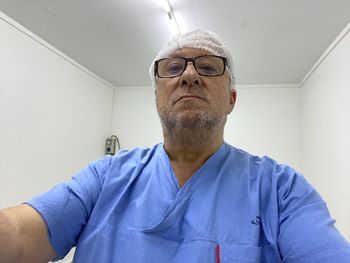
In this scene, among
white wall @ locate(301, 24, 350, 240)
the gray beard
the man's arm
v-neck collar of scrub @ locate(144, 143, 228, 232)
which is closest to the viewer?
the man's arm

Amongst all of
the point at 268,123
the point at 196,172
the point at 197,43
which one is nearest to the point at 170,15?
the point at 197,43

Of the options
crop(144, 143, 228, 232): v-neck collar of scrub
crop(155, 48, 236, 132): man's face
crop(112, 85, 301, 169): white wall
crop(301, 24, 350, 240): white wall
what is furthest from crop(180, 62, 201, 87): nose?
crop(112, 85, 301, 169): white wall

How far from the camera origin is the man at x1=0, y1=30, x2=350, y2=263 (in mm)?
634

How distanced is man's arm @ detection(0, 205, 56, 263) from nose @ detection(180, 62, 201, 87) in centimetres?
57

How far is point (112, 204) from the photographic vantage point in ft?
2.52

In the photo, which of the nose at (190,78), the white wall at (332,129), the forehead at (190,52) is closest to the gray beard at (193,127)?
the nose at (190,78)

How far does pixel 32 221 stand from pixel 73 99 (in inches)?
84.0

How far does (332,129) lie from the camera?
2.05 m

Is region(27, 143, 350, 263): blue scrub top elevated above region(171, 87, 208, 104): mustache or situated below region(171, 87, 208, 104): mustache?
below

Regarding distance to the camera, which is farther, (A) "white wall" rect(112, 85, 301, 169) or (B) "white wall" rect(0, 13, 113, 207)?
(A) "white wall" rect(112, 85, 301, 169)

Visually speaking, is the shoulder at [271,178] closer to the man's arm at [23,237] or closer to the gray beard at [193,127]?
the gray beard at [193,127]

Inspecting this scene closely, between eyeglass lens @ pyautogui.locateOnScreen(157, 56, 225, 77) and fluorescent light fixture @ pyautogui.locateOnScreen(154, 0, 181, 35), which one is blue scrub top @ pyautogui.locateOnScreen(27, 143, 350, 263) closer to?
eyeglass lens @ pyautogui.locateOnScreen(157, 56, 225, 77)

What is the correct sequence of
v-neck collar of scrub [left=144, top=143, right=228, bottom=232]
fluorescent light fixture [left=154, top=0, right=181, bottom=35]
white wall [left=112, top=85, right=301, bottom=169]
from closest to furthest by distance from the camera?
v-neck collar of scrub [left=144, top=143, right=228, bottom=232] < fluorescent light fixture [left=154, top=0, right=181, bottom=35] < white wall [left=112, top=85, right=301, bottom=169]

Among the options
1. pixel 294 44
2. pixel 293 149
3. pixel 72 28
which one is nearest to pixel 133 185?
pixel 72 28
